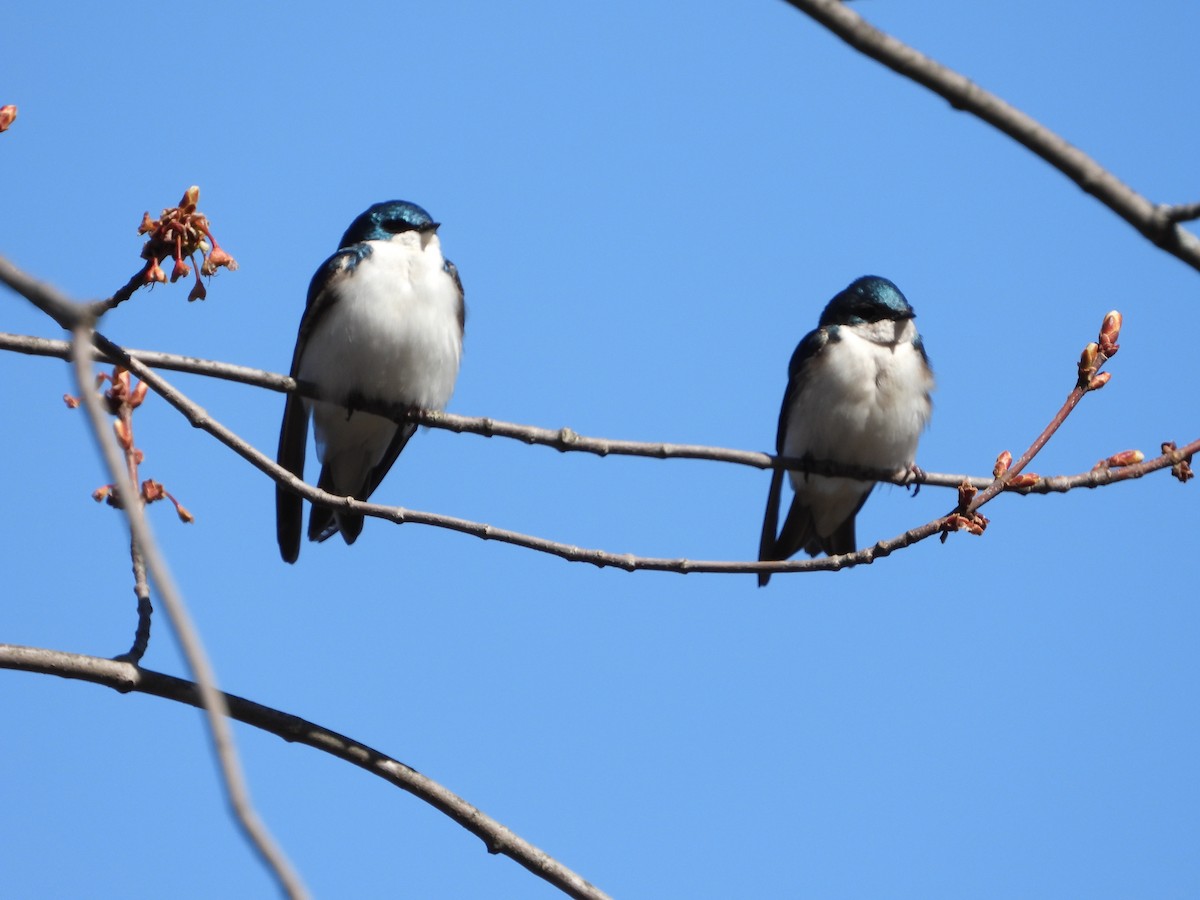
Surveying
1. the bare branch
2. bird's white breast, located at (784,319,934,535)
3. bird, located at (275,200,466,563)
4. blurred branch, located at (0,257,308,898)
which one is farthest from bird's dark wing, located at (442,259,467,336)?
blurred branch, located at (0,257,308,898)

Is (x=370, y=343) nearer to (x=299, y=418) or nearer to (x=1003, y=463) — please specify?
(x=299, y=418)

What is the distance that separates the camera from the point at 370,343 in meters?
6.62

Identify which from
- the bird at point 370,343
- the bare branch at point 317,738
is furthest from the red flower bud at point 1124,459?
the bird at point 370,343

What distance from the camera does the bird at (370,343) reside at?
6.66 meters

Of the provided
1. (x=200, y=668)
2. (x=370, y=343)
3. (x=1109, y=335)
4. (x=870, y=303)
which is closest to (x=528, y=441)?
(x=1109, y=335)

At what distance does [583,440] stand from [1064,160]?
2421 mm

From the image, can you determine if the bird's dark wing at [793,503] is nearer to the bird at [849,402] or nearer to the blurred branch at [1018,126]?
the bird at [849,402]

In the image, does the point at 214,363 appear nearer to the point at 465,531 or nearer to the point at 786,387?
the point at 465,531

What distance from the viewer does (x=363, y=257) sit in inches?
275

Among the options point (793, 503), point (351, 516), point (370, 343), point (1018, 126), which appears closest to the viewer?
point (1018, 126)

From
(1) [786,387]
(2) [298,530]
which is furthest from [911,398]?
(2) [298,530]

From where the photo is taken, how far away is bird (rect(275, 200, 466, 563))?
21.9 feet

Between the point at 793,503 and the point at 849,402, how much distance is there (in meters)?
1.11

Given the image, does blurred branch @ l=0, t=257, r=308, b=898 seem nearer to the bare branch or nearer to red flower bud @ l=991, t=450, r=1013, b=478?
the bare branch
